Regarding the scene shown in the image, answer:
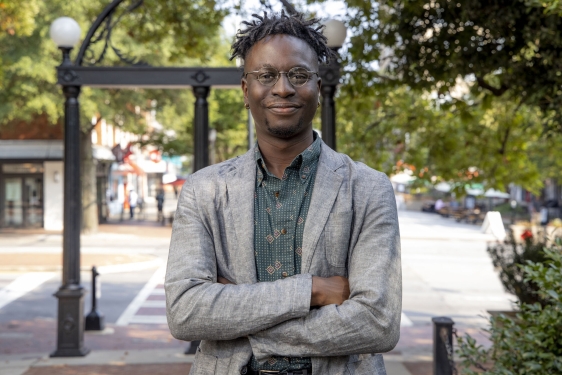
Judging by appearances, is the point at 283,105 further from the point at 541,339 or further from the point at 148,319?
the point at 148,319

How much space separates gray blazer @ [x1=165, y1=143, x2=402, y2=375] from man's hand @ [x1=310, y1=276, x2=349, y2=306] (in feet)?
0.10

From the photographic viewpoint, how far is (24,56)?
23594 mm

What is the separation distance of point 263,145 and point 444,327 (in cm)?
419

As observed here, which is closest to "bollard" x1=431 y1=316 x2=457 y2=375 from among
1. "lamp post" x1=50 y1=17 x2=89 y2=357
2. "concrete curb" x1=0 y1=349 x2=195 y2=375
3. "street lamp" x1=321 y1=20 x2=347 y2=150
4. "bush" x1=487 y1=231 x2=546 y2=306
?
"street lamp" x1=321 y1=20 x2=347 y2=150

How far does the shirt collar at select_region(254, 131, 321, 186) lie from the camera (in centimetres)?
218

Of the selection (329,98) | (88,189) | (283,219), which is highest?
(329,98)

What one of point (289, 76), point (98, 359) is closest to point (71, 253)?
point (98, 359)

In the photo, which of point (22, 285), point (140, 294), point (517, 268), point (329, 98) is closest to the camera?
point (329, 98)

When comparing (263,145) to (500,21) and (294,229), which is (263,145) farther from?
(500,21)

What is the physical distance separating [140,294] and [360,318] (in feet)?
42.9

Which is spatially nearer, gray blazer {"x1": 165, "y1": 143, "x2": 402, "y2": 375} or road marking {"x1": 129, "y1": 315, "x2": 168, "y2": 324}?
gray blazer {"x1": 165, "y1": 143, "x2": 402, "y2": 375}

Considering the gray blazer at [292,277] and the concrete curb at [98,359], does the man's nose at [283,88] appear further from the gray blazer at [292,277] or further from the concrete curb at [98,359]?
the concrete curb at [98,359]

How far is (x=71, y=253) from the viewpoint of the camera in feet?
27.5

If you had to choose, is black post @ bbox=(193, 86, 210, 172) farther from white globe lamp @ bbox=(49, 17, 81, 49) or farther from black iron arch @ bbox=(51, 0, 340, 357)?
white globe lamp @ bbox=(49, 17, 81, 49)
